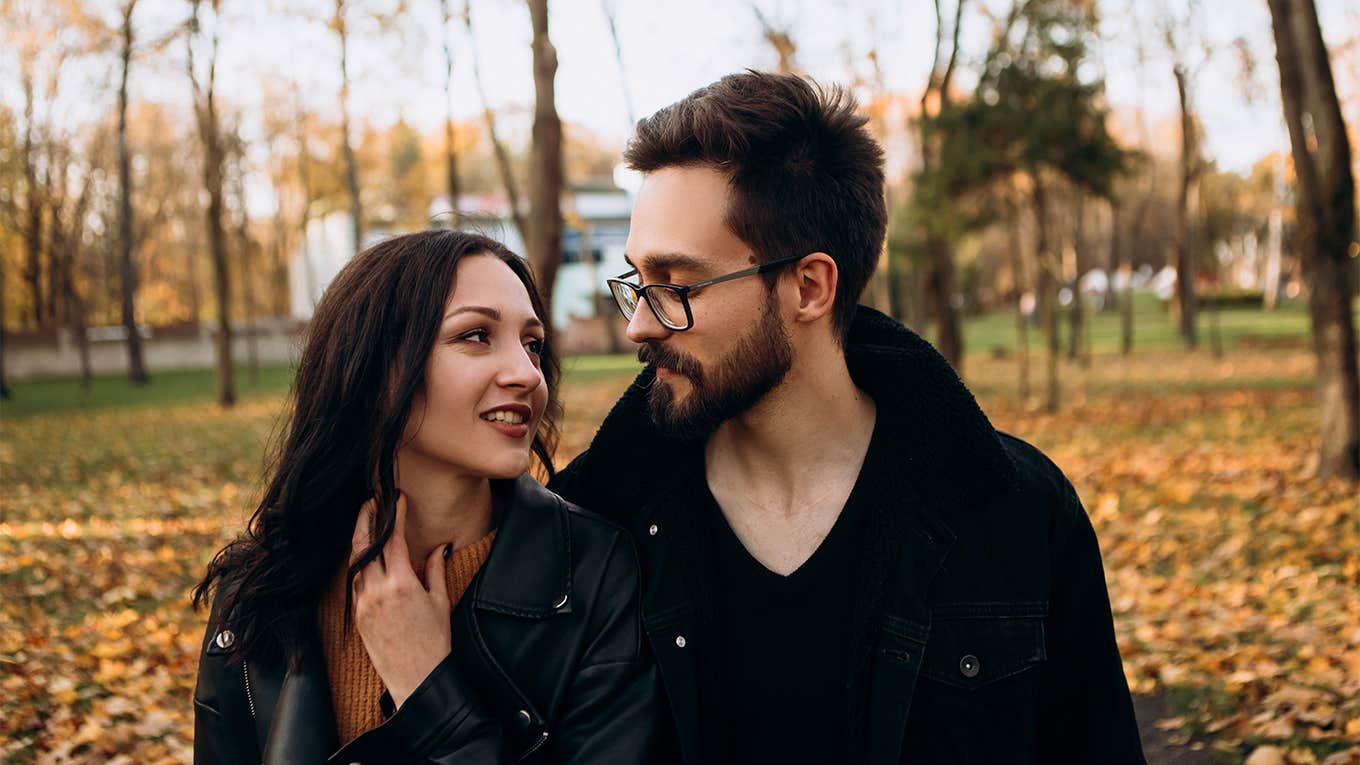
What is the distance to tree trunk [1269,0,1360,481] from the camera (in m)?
8.97

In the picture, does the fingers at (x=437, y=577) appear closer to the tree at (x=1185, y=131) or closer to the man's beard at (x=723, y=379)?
the man's beard at (x=723, y=379)

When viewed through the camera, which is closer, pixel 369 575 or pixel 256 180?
pixel 369 575

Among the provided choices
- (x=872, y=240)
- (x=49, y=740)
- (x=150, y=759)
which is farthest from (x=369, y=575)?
(x=49, y=740)

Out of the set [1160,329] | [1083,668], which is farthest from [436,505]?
[1160,329]

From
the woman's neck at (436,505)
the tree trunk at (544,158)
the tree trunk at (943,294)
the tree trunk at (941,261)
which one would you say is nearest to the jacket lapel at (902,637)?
the woman's neck at (436,505)

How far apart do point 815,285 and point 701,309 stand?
325 mm

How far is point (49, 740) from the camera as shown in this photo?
16.2 feet

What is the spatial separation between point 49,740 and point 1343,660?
237 inches

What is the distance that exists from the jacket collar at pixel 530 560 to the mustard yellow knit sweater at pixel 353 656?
82mm

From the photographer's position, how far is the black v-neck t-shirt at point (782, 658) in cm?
253

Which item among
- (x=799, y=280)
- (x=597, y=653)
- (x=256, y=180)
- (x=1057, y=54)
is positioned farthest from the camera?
(x=256, y=180)

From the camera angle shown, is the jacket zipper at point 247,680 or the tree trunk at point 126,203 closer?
the jacket zipper at point 247,680

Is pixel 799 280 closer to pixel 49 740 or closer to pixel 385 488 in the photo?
pixel 385 488

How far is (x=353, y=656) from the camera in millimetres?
2641
